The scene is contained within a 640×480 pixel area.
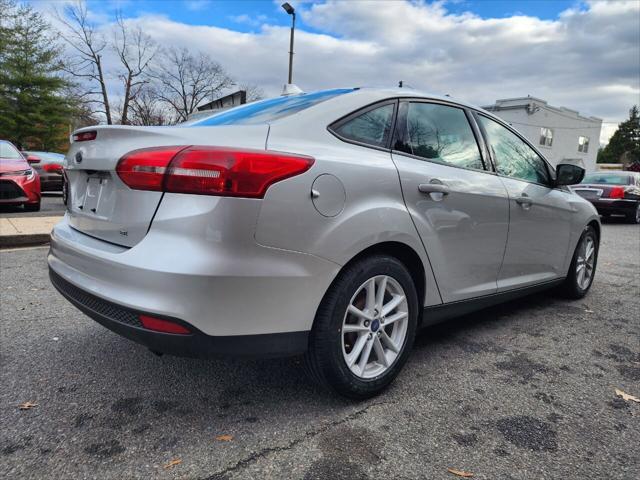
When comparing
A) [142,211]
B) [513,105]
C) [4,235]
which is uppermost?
[513,105]

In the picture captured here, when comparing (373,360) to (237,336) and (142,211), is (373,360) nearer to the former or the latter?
(237,336)

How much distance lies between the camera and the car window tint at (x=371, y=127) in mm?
2297

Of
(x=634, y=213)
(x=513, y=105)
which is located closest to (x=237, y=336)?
(x=634, y=213)

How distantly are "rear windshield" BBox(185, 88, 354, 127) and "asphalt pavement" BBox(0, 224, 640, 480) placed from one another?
4.45ft

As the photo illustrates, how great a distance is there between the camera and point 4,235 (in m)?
6.07

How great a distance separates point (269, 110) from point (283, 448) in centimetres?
167

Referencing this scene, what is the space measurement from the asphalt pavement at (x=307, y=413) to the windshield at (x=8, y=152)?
6559 millimetres

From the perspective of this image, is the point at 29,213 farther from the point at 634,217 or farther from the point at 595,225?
the point at 634,217

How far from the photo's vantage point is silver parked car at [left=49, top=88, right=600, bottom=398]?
179 cm

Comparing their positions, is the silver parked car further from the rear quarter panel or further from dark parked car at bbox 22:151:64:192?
dark parked car at bbox 22:151:64:192

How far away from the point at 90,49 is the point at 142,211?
36.1 m

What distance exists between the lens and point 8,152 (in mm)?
8750


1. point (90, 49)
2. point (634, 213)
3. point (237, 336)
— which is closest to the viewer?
point (237, 336)

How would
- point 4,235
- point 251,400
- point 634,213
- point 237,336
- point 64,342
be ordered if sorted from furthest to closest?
1. point 634,213
2. point 4,235
3. point 64,342
4. point 251,400
5. point 237,336
